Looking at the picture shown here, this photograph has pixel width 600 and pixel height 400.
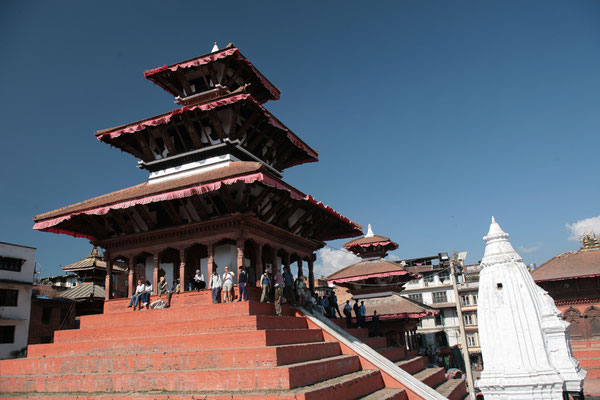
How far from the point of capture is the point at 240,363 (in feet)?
31.5

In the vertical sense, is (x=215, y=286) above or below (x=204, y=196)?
below

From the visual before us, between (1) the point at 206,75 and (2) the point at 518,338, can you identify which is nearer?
(2) the point at 518,338

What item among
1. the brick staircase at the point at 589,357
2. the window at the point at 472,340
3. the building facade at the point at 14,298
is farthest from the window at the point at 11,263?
the window at the point at 472,340

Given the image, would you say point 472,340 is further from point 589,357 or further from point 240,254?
point 240,254

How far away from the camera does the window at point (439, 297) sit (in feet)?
169

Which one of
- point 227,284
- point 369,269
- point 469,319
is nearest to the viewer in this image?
point 227,284

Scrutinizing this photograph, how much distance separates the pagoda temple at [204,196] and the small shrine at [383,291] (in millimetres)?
5413

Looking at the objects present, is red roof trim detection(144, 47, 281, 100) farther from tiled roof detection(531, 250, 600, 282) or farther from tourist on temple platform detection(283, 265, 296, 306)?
tiled roof detection(531, 250, 600, 282)

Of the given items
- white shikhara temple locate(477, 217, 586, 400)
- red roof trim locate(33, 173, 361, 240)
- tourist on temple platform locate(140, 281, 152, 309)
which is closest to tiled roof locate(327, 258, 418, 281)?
red roof trim locate(33, 173, 361, 240)

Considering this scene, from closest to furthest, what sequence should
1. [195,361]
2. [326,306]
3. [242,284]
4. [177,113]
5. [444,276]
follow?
[195,361], [242,284], [177,113], [326,306], [444,276]

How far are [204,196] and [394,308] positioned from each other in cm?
1265

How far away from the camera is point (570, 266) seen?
90.9 ft

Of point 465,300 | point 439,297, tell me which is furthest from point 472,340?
point 439,297

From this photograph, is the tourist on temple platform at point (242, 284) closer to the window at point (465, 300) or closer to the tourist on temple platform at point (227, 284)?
the tourist on temple platform at point (227, 284)
